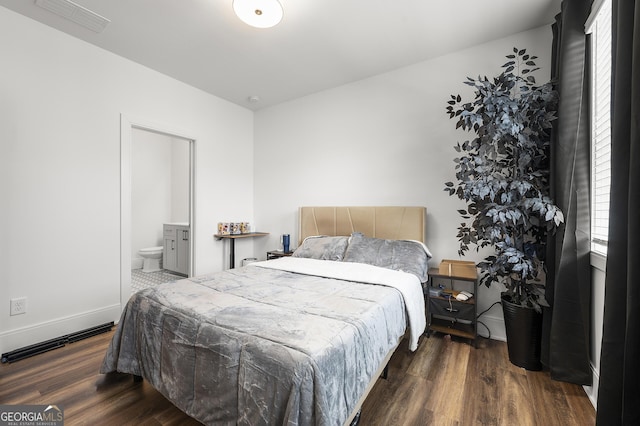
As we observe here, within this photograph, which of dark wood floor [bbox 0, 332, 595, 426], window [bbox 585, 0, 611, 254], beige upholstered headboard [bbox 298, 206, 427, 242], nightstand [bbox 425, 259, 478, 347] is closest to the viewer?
dark wood floor [bbox 0, 332, 595, 426]

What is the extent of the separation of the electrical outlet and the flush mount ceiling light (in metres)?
2.97

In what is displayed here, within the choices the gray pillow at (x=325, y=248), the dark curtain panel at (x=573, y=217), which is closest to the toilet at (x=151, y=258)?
the gray pillow at (x=325, y=248)

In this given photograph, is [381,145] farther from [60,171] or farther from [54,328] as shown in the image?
[54,328]

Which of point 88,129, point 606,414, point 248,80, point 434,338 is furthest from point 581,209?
point 88,129

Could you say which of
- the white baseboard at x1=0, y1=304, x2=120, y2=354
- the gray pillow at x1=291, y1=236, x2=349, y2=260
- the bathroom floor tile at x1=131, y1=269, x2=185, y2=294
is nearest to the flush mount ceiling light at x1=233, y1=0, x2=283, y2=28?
the gray pillow at x1=291, y1=236, x2=349, y2=260

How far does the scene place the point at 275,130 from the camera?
4297 mm

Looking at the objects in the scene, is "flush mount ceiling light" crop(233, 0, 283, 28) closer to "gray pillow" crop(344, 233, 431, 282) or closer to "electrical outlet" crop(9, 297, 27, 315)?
"gray pillow" crop(344, 233, 431, 282)

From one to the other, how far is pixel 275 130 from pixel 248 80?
0.90 m

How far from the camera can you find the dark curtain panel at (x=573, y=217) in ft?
5.99

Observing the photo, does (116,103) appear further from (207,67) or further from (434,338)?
(434,338)

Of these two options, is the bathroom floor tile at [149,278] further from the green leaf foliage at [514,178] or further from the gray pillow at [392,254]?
the green leaf foliage at [514,178]

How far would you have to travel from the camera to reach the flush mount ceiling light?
198cm

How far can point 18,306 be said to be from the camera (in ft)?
7.78

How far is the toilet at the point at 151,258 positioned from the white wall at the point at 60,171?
239cm
